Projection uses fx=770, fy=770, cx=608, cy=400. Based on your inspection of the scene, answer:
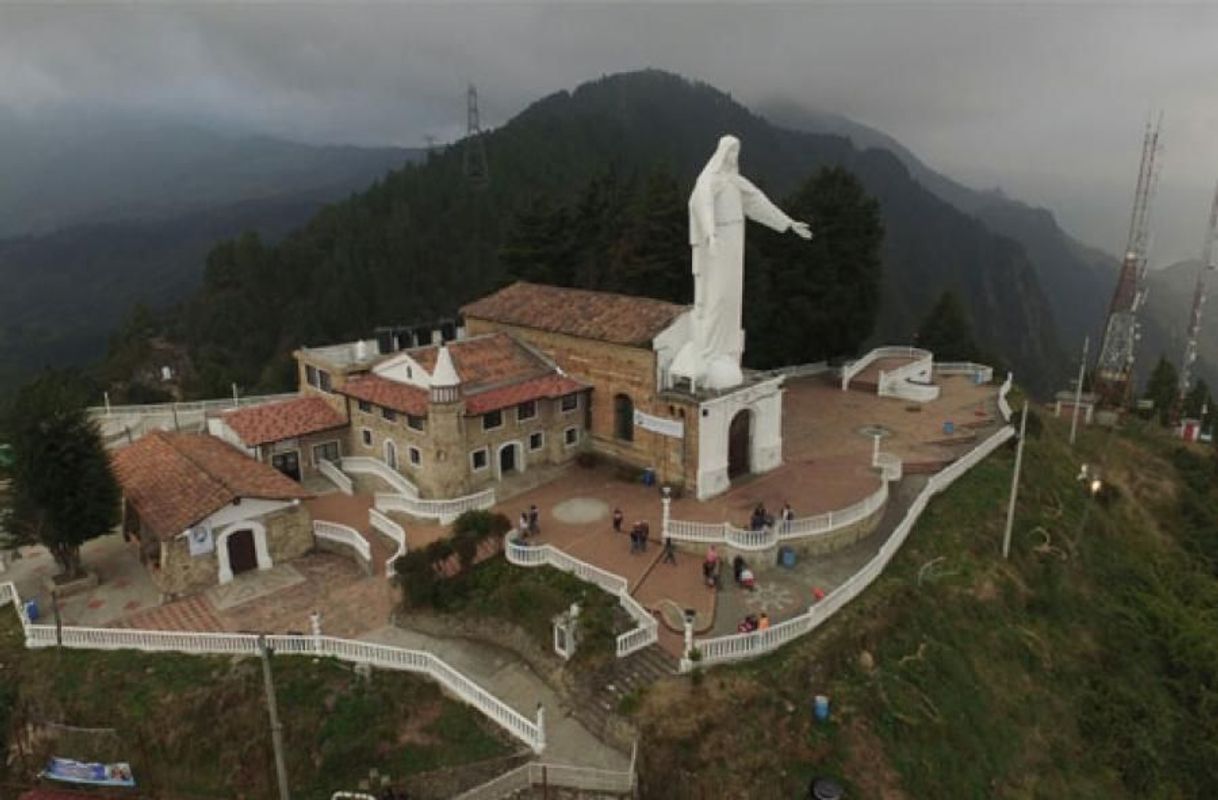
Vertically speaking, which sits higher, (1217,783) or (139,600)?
(139,600)

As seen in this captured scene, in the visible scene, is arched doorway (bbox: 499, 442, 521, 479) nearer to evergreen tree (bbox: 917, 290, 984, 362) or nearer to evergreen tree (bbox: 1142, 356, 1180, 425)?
evergreen tree (bbox: 917, 290, 984, 362)

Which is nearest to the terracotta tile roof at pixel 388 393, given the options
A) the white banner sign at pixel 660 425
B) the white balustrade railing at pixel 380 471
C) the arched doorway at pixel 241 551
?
the white balustrade railing at pixel 380 471

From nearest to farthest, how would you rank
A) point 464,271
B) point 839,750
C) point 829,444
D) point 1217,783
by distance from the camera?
1. point 839,750
2. point 1217,783
3. point 829,444
4. point 464,271

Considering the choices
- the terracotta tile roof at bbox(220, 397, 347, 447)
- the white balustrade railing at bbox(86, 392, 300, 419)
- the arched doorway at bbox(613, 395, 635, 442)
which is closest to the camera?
the terracotta tile roof at bbox(220, 397, 347, 447)

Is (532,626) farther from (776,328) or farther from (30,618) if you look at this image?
(776,328)

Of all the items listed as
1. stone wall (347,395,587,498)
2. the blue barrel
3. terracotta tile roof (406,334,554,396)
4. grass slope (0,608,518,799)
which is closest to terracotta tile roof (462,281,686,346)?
terracotta tile roof (406,334,554,396)

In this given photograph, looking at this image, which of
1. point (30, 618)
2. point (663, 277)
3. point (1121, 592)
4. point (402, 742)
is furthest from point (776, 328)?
point (30, 618)

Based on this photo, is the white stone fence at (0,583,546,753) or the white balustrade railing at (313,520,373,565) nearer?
the white stone fence at (0,583,546,753)
